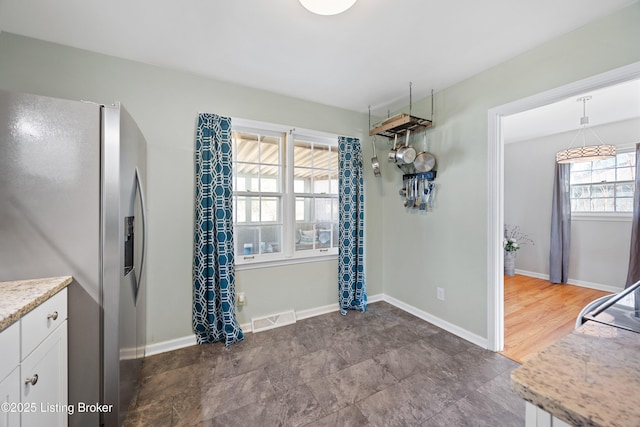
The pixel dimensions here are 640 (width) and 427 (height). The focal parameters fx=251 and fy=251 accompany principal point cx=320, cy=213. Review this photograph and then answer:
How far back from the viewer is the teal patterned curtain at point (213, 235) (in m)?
2.28

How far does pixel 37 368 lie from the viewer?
1061 millimetres

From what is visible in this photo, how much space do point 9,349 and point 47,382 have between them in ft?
1.13

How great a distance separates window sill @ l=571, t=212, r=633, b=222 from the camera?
362cm

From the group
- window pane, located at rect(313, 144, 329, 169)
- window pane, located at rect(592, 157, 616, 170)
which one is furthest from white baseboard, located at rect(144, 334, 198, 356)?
window pane, located at rect(592, 157, 616, 170)

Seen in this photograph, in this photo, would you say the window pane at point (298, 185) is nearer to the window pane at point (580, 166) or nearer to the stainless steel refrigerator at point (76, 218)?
the stainless steel refrigerator at point (76, 218)

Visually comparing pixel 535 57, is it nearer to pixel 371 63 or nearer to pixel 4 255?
pixel 371 63

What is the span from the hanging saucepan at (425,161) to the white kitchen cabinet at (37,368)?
2898mm

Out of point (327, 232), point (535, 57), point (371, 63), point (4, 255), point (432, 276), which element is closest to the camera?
point (4, 255)

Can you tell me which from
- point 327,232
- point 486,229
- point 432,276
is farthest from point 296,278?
point 486,229

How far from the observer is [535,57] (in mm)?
1941

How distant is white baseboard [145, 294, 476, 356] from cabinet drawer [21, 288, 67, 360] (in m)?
1.13

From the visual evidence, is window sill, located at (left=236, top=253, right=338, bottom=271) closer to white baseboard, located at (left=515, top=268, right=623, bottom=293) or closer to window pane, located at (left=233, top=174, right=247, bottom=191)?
window pane, located at (left=233, top=174, right=247, bottom=191)

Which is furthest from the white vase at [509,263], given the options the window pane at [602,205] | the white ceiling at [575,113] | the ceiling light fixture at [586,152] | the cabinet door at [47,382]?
the cabinet door at [47,382]

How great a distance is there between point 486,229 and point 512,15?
5.16 feet
